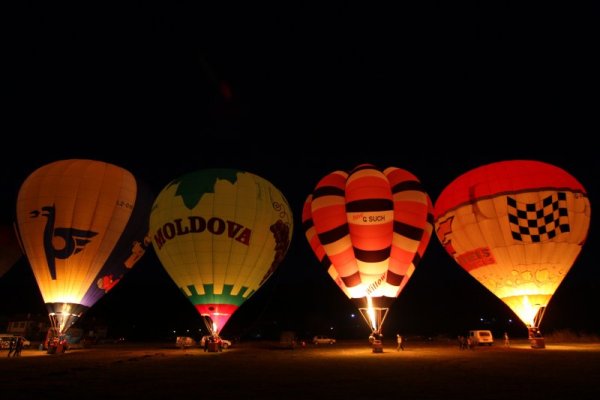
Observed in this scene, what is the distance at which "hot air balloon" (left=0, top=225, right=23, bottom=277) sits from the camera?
23641 mm

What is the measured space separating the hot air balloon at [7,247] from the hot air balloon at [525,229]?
2138 centimetres

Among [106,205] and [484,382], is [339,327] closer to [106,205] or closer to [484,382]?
[106,205]

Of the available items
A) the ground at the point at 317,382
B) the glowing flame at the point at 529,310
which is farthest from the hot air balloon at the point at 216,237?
the glowing flame at the point at 529,310

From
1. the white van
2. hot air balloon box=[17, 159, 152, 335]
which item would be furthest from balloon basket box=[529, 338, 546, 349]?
hot air balloon box=[17, 159, 152, 335]

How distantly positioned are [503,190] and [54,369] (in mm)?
15231

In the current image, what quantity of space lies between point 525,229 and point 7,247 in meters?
23.8

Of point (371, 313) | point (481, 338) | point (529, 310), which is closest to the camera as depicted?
point (371, 313)

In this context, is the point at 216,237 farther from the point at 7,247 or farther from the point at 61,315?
the point at 7,247

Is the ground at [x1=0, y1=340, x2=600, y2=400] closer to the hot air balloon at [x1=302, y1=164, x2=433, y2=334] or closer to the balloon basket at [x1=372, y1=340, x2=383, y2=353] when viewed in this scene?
the balloon basket at [x1=372, y1=340, x2=383, y2=353]

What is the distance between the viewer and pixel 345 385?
7.27 m

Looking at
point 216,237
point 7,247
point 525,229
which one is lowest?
point 216,237

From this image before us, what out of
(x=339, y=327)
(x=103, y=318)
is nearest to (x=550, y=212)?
(x=339, y=327)

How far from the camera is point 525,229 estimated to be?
16984 mm

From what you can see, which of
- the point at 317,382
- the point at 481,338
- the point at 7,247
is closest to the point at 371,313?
the point at 481,338
